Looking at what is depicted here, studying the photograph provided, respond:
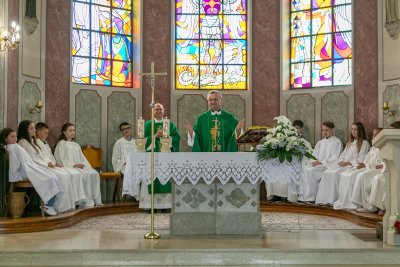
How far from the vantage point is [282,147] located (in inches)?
309

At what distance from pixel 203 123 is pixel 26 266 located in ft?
11.2

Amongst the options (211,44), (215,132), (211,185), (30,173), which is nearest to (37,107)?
(30,173)

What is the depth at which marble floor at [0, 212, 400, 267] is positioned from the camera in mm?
6598

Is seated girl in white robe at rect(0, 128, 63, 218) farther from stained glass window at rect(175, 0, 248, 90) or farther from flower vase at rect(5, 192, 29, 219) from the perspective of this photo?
stained glass window at rect(175, 0, 248, 90)

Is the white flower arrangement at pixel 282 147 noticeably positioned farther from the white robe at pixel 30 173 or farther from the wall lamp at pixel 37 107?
the wall lamp at pixel 37 107

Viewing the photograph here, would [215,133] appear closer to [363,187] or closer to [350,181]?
[363,187]

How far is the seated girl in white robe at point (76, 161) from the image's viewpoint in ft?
36.7

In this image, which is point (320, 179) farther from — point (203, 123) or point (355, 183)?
point (203, 123)

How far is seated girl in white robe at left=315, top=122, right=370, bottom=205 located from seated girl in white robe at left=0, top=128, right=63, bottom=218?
458 centimetres

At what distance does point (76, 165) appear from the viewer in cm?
1116

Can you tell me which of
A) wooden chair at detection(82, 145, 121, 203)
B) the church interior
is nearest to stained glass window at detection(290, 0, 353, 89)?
the church interior

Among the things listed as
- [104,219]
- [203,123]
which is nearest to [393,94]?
[203,123]

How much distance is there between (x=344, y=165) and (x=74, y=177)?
4549mm

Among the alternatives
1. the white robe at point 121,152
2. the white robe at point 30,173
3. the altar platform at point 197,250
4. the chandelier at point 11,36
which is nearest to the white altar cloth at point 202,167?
the altar platform at point 197,250
